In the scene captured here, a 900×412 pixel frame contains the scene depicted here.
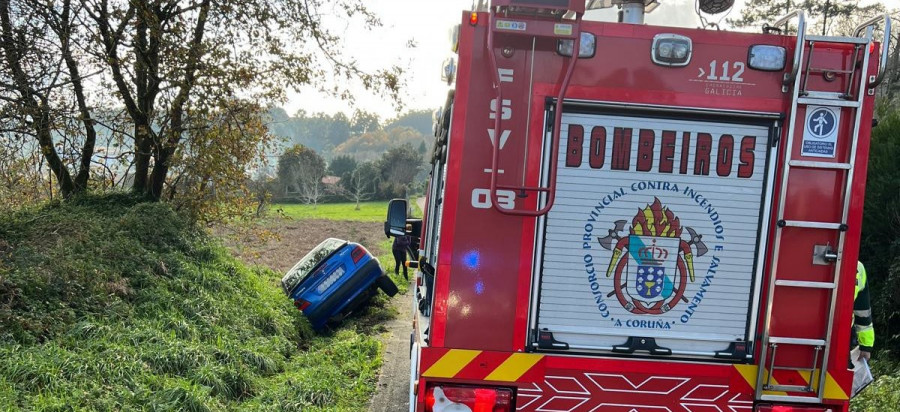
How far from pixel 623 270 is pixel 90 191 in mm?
10006

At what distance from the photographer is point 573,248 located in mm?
3125

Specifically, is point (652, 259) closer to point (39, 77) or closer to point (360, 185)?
point (39, 77)

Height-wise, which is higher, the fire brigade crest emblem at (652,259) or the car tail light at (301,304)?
the fire brigade crest emblem at (652,259)

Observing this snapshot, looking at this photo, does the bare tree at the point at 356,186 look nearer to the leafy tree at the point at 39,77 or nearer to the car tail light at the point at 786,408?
the leafy tree at the point at 39,77

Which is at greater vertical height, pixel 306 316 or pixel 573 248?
pixel 573 248

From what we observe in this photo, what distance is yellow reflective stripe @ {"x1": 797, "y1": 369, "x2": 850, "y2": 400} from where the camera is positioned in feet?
10.3

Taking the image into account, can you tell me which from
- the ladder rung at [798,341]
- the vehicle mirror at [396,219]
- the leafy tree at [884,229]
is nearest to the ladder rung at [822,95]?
the ladder rung at [798,341]

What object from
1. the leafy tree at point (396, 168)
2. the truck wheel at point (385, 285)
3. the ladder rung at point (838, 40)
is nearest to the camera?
the ladder rung at point (838, 40)

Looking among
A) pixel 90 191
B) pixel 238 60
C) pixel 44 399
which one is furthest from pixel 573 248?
pixel 90 191

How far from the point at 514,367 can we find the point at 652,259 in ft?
2.76

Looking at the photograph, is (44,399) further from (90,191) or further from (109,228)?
(90,191)

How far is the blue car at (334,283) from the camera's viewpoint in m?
10.1

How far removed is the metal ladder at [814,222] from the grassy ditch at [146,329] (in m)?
4.23

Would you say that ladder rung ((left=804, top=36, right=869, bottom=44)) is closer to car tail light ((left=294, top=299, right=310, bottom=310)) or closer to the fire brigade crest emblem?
the fire brigade crest emblem
